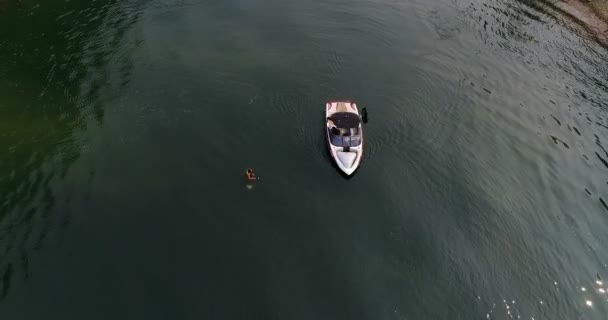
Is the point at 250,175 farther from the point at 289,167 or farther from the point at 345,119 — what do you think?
the point at 345,119

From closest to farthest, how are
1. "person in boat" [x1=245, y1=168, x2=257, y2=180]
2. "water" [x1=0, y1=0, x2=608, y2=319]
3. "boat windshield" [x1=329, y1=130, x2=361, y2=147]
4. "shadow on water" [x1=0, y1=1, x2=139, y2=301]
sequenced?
"water" [x1=0, y1=0, x2=608, y2=319] < "shadow on water" [x1=0, y1=1, x2=139, y2=301] < "person in boat" [x1=245, y1=168, x2=257, y2=180] < "boat windshield" [x1=329, y1=130, x2=361, y2=147]

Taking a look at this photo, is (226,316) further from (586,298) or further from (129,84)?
(129,84)

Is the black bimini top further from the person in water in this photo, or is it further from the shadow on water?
the shadow on water

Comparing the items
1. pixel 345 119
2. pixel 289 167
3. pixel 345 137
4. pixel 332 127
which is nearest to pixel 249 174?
pixel 289 167

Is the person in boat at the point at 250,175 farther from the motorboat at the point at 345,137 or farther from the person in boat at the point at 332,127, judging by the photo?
the person in boat at the point at 332,127

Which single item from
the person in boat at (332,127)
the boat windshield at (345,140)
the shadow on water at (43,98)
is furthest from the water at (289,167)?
A: the boat windshield at (345,140)

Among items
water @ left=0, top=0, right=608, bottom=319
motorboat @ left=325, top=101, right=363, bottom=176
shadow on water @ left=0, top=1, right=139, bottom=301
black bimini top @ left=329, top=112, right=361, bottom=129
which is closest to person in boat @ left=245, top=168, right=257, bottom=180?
water @ left=0, top=0, right=608, bottom=319

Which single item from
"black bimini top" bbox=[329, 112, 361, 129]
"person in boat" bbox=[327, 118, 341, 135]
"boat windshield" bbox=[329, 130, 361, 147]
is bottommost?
"boat windshield" bbox=[329, 130, 361, 147]
